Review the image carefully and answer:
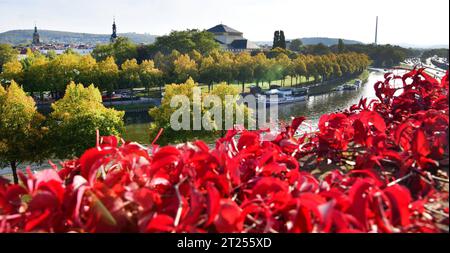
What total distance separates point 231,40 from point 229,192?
104 m

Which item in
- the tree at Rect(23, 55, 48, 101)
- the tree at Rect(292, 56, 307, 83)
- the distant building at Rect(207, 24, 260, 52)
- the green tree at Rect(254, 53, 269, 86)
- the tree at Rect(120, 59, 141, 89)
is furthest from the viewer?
the distant building at Rect(207, 24, 260, 52)

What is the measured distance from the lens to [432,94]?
319cm

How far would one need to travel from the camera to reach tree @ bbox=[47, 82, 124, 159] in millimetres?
16484

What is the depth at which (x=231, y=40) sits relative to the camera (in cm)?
10394

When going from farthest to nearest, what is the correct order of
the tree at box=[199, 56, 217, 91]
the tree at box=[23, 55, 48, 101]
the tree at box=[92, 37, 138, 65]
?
the tree at box=[92, 37, 138, 65]
the tree at box=[199, 56, 217, 91]
the tree at box=[23, 55, 48, 101]

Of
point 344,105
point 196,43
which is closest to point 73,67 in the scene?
point 344,105

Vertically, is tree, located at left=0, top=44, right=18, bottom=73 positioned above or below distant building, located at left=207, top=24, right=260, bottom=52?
below

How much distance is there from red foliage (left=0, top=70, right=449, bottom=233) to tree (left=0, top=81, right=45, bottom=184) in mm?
15249

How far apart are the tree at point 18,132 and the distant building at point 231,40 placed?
74.6 meters

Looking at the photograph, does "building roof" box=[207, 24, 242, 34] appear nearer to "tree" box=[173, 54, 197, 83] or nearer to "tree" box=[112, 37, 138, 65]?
"tree" box=[112, 37, 138, 65]

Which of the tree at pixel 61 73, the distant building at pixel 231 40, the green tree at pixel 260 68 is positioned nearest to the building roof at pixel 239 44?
the distant building at pixel 231 40

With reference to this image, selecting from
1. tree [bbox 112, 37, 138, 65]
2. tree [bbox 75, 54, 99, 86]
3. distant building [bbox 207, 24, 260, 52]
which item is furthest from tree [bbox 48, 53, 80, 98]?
distant building [bbox 207, 24, 260, 52]

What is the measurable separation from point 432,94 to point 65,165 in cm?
264

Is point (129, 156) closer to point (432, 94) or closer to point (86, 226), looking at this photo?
point (86, 226)
